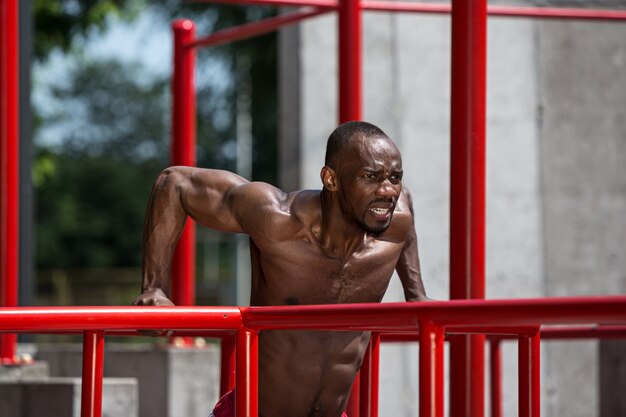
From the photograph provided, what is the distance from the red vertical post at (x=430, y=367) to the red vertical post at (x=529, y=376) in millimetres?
412

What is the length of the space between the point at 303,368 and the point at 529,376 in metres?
0.72

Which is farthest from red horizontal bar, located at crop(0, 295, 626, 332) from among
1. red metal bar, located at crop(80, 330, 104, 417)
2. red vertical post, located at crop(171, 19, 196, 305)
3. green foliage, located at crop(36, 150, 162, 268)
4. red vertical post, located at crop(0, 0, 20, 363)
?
green foliage, located at crop(36, 150, 162, 268)

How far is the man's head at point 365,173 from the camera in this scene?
3148 millimetres

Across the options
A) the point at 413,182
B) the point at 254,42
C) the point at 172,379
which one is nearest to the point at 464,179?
the point at 172,379

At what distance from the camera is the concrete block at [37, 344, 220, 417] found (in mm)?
6906

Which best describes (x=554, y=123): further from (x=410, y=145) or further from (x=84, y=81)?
(x=84, y=81)

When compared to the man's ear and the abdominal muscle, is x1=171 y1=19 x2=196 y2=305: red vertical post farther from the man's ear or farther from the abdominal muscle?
the man's ear

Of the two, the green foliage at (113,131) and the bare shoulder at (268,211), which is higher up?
the green foliage at (113,131)

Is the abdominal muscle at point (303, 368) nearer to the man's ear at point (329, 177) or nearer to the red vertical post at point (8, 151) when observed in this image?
the man's ear at point (329, 177)

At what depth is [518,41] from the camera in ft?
27.0

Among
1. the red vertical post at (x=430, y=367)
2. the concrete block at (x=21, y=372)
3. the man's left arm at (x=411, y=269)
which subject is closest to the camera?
the red vertical post at (x=430, y=367)

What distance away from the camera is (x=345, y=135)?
3.20 metres

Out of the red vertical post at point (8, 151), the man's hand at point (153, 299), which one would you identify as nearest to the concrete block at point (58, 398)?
the red vertical post at point (8, 151)

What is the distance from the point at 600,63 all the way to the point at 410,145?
4.74 ft
